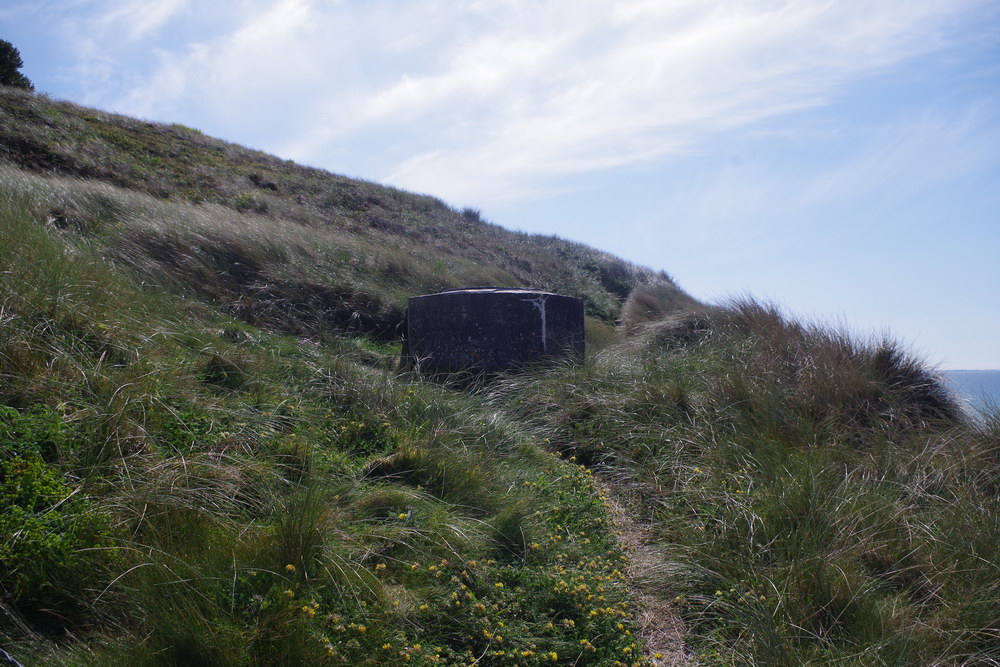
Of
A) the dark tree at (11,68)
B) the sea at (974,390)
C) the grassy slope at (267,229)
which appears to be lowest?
the sea at (974,390)

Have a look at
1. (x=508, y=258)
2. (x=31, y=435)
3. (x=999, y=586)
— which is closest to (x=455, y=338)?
(x=31, y=435)

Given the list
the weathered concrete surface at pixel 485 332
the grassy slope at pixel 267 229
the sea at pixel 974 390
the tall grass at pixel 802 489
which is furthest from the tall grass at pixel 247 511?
the sea at pixel 974 390

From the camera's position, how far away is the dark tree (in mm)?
16344

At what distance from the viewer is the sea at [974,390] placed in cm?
502

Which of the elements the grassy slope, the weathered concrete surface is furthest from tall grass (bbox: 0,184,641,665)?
the grassy slope

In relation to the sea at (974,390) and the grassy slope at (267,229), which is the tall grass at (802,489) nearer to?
the sea at (974,390)

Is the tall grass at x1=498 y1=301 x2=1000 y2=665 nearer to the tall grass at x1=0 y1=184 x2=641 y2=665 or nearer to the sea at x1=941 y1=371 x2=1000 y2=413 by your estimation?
the sea at x1=941 y1=371 x2=1000 y2=413

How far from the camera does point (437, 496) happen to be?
11.5ft

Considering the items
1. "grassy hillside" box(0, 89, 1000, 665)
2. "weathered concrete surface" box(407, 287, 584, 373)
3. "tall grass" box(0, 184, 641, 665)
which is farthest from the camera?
"weathered concrete surface" box(407, 287, 584, 373)

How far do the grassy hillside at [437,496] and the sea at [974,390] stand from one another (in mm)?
174

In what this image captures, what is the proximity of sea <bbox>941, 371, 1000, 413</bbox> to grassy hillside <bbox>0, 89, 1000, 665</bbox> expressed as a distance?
174 mm

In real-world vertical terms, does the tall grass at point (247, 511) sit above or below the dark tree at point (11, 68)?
below

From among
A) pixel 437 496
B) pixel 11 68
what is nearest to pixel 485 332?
pixel 437 496

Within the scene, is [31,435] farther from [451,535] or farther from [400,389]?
[400,389]
